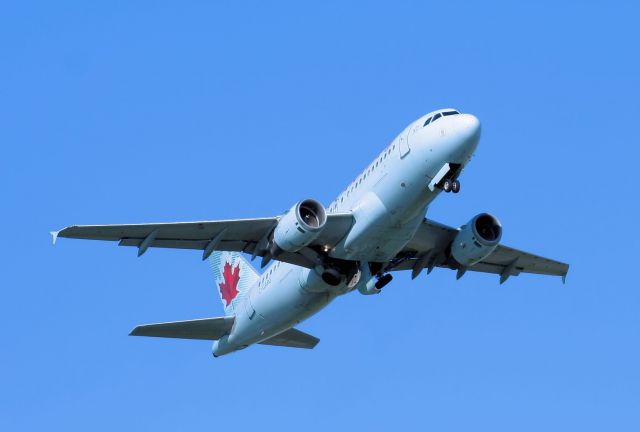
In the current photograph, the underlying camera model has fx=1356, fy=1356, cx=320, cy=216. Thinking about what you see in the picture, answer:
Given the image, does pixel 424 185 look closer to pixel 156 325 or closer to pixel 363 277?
pixel 363 277

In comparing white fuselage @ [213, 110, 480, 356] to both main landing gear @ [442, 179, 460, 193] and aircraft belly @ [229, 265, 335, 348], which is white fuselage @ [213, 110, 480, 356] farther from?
main landing gear @ [442, 179, 460, 193]

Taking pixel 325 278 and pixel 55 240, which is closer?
pixel 55 240

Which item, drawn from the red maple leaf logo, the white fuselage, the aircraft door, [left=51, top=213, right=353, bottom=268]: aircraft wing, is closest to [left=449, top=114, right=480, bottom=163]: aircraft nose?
the white fuselage

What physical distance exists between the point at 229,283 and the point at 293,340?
156 inches

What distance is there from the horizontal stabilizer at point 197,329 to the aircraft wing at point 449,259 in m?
6.89

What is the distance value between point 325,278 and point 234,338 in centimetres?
601

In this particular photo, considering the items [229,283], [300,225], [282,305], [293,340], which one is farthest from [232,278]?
[300,225]

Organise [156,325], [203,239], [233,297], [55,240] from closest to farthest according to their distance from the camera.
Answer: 1. [55,240]
2. [203,239]
3. [156,325]
4. [233,297]

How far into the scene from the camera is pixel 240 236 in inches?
1770

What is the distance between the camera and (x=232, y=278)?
5444 centimetres

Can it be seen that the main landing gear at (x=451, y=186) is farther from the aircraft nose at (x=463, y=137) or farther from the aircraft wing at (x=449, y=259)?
the aircraft wing at (x=449, y=259)

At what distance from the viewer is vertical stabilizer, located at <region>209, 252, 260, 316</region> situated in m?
52.9

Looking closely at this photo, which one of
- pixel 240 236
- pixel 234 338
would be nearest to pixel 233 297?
pixel 234 338

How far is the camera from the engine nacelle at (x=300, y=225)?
4244 centimetres
